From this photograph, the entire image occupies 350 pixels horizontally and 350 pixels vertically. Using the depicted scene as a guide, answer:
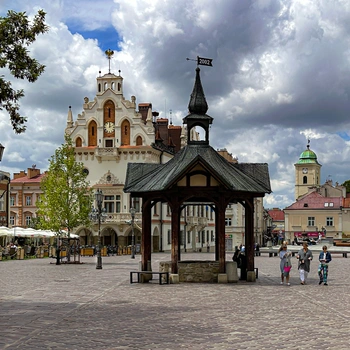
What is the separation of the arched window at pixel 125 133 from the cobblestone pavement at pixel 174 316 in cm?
4343

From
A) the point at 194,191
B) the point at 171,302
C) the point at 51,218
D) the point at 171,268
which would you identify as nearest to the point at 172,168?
the point at 194,191

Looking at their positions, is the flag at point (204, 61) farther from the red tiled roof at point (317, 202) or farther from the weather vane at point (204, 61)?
the red tiled roof at point (317, 202)

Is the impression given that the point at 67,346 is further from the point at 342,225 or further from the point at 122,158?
the point at 342,225

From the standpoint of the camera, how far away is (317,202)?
101438mm

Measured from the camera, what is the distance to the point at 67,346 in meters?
11.3

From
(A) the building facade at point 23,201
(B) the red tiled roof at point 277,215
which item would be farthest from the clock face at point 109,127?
(B) the red tiled roof at point 277,215

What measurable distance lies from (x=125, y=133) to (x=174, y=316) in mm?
52878

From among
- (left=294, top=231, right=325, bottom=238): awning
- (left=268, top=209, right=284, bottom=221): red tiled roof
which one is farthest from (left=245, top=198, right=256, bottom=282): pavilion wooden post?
(left=268, top=209, right=284, bottom=221): red tiled roof

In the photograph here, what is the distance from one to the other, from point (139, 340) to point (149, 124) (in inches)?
2179

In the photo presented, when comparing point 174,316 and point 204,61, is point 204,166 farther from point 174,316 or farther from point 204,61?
point 174,316

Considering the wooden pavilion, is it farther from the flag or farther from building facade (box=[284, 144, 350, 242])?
building facade (box=[284, 144, 350, 242])

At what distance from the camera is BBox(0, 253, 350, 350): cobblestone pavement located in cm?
1170

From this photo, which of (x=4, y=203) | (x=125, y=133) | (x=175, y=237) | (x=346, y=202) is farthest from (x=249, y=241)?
(x=346, y=202)

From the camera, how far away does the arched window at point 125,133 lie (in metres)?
67.0
